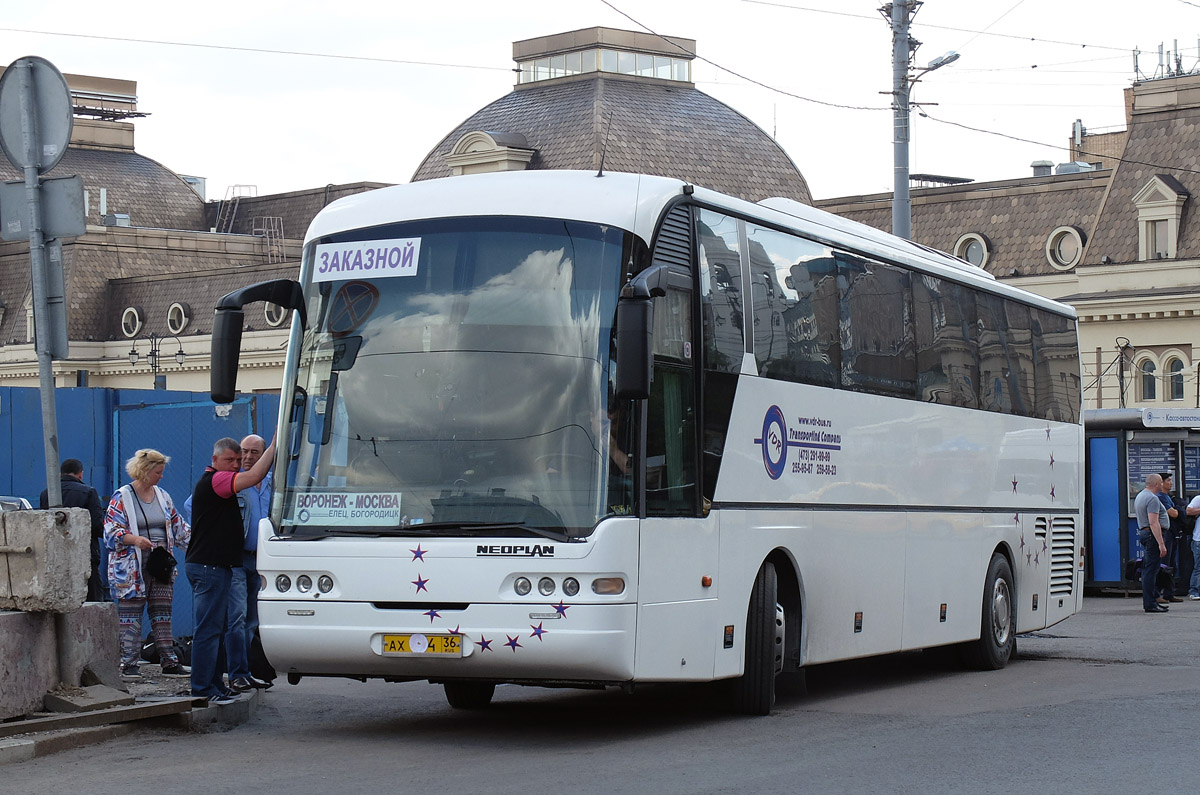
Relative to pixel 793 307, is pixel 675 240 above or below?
above

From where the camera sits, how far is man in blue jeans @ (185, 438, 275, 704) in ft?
37.8

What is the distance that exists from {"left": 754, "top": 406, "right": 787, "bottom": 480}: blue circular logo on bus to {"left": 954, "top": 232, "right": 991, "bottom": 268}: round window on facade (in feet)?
151

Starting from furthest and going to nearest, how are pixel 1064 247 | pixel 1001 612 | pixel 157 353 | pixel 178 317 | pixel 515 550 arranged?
pixel 178 317
pixel 157 353
pixel 1064 247
pixel 1001 612
pixel 515 550

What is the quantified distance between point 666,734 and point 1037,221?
4718 centimetres

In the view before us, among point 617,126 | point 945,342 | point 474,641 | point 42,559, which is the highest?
point 617,126

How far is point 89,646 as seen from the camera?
1088 cm

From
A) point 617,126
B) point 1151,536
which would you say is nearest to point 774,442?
point 1151,536

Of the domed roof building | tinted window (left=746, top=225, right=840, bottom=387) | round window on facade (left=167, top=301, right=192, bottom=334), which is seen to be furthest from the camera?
the domed roof building

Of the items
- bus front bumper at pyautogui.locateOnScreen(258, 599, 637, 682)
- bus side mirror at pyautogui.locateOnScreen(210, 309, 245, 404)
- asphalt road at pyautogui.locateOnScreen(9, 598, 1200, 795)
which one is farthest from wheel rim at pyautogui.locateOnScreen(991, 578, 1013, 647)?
bus side mirror at pyautogui.locateOnScreen(210, 309, 245, 404)

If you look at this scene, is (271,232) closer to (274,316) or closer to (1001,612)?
(274,316)

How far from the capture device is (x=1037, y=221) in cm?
5591

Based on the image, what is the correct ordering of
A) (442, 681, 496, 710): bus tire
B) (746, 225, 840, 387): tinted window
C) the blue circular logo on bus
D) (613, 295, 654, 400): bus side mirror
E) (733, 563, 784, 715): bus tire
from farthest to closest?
(442, 681, 496, 710): bus tire < (746, 225, 840, 387): tinted window < the blue circular logo on bus < (733, 563, 784, 715): bus tire < (613, 295, 654, 400): bus side mirror

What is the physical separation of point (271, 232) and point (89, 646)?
73.0 m

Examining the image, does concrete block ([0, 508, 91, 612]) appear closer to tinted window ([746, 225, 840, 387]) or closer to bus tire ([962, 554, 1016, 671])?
tinted window ([746, 225, 840, 387])
